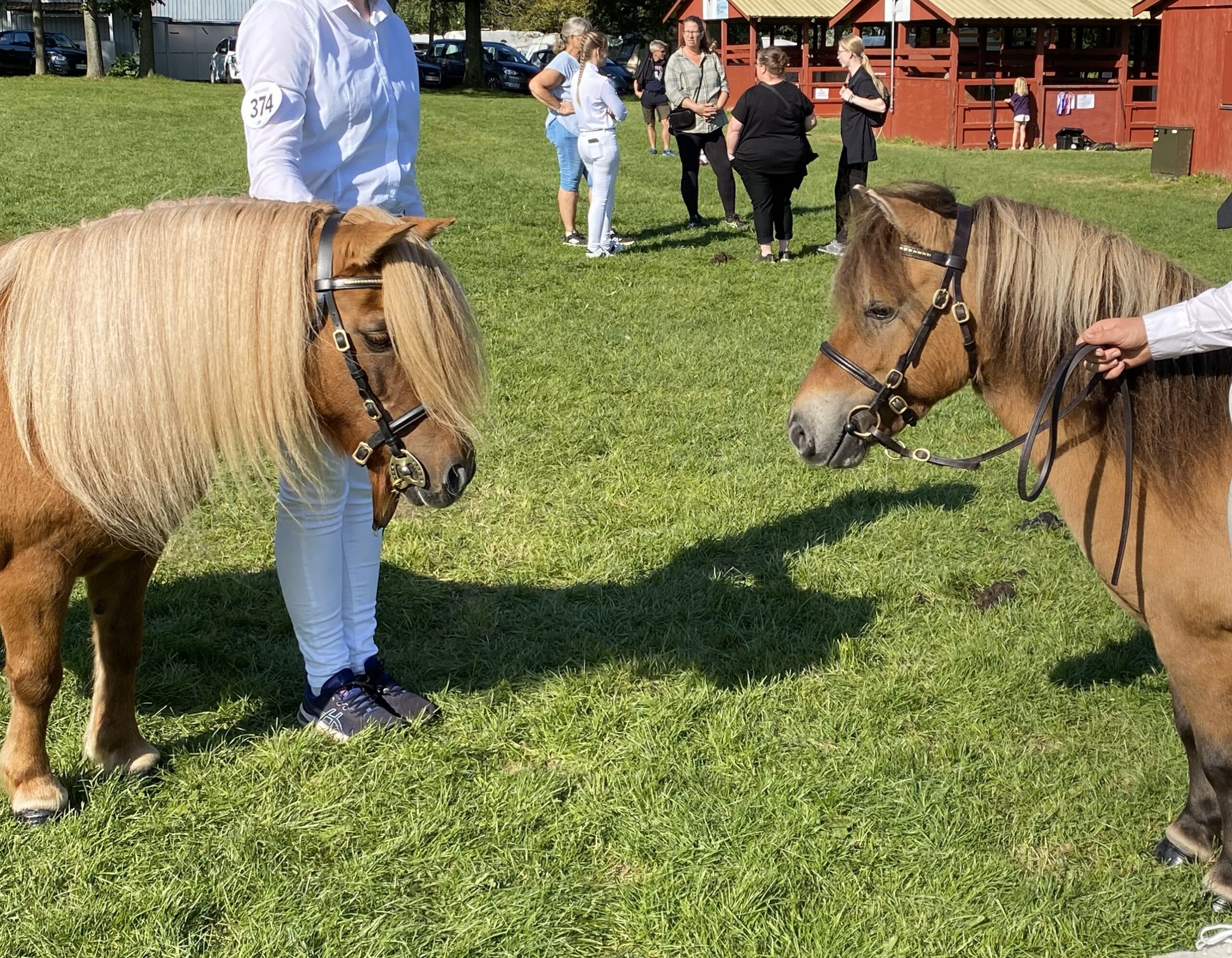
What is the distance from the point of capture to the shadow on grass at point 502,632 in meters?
4.13

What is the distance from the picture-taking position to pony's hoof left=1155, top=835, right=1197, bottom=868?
3.11 meters

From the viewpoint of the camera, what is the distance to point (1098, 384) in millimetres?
2803

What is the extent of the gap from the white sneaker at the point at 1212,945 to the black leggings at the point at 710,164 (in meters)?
11.7

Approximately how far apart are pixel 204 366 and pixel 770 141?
984 centimetres

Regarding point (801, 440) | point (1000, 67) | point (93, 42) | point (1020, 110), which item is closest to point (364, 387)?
point (801, 440)

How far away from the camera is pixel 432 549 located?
530 cm

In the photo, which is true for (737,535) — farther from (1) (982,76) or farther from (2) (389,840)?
(1) (982,76)

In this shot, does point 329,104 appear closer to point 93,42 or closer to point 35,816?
point 35,816

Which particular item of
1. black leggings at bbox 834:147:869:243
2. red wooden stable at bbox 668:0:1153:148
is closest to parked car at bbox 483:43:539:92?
red wooden stable at bbox 668:0:1153:148

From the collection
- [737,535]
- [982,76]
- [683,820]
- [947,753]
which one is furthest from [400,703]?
[982,76]

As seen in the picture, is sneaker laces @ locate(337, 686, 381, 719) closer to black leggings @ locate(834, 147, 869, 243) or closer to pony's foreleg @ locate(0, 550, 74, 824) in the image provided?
pony's foreleg @ locate(0, 550, 74, 824)

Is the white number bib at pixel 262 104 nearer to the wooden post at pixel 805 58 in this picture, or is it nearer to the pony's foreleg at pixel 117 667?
the pony's foreleg at pixel 117 667

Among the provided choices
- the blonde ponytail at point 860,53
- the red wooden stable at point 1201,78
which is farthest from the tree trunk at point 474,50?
the blonde ponytail at point 860,53

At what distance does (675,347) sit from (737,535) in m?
3.38
